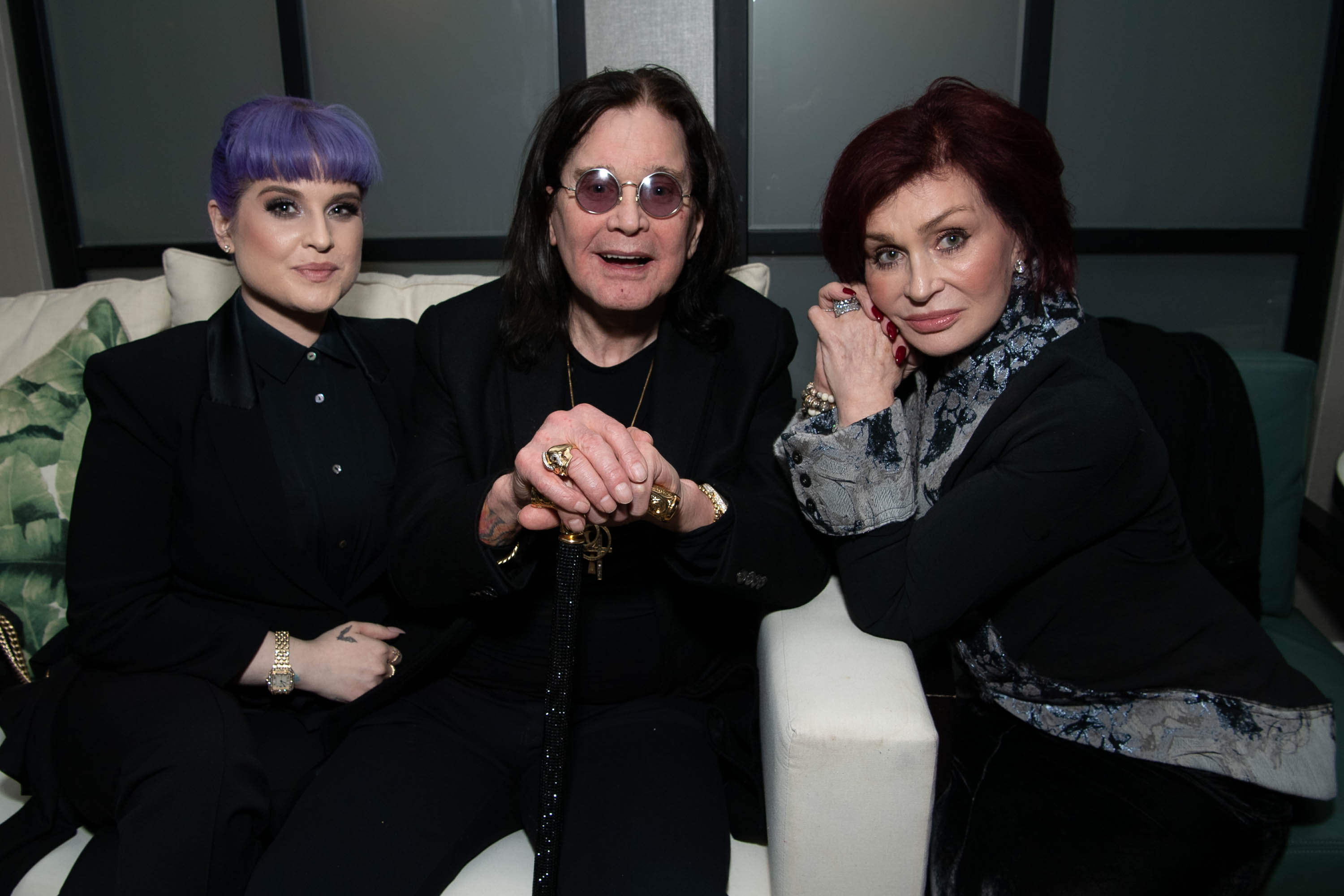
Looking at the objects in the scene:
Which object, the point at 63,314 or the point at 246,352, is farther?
the point at 63,314

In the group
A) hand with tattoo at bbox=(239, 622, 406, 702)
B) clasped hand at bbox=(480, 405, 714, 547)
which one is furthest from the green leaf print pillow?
clasped hand at bbox=(480, 405, 714, 547)

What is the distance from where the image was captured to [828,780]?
3.71 ft

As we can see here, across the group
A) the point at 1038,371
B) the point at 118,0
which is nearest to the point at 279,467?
the point at 1038,371

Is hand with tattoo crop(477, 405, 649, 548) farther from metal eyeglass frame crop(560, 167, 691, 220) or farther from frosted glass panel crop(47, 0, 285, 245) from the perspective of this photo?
frosted glass panel crop(47, 0, 285, 245)

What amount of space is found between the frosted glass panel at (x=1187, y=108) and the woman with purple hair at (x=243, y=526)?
2242 mm

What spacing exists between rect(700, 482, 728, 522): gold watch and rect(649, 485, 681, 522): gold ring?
11 centimetres

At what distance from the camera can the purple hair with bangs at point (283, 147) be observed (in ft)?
4.76

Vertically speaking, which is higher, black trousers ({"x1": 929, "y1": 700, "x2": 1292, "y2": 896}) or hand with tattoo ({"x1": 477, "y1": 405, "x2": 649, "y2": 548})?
hand with tattoo ({"x1": 477, "y1": 405, "x2": 649, "y2": 548})

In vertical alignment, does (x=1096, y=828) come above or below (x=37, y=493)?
below

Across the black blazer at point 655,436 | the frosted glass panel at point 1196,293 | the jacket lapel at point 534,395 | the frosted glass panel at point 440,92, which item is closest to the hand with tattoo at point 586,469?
the black blazer at point 655,436

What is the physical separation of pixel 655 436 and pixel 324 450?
0.58 metres

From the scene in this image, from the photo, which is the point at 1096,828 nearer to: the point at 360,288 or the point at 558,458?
the point at 558,458

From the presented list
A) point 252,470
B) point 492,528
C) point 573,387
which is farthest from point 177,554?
point 573,387

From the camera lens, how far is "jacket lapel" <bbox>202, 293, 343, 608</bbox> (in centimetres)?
147
